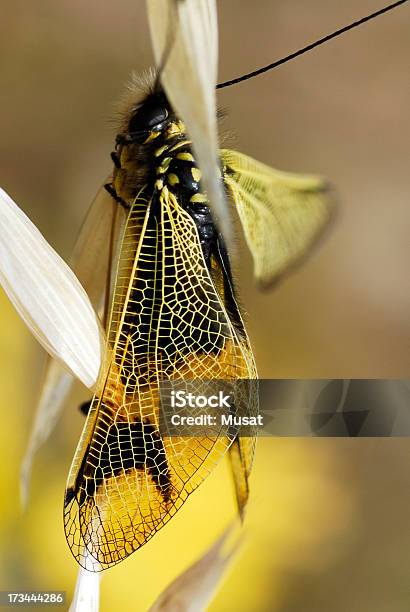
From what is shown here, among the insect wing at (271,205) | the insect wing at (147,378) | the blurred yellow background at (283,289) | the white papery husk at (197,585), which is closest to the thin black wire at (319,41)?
the blurred yellow background at (283,289)

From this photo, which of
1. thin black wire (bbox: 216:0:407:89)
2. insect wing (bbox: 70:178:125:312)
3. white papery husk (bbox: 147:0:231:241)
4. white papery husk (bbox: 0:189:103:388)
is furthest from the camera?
thin black wire (bbox: 216:0:407:89)

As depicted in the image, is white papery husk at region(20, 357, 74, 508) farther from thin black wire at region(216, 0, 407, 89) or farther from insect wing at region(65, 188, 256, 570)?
thin black wire at region(216, 0, 407, 89)

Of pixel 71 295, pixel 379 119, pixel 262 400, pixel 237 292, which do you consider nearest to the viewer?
pixel 71 295

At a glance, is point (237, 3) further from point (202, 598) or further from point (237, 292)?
point (202, 598)

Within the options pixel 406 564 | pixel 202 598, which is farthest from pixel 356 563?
pixel 202 598

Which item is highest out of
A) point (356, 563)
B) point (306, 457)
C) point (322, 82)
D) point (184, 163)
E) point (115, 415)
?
point (322, 82)

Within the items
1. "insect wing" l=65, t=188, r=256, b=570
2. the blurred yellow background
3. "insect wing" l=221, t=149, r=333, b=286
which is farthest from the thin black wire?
"insect wing" l=65, t=188, r=256, b=570
